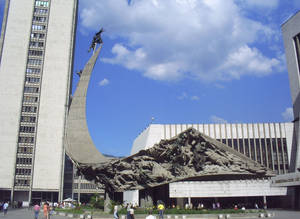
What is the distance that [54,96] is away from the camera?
2014 inches

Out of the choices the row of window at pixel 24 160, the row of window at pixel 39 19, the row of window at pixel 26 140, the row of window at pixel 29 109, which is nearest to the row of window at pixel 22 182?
the row of window at pixel 24 160

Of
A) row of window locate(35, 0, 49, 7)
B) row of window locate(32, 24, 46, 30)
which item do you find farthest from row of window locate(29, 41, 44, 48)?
row of window locate(35, 0, 49, 7)

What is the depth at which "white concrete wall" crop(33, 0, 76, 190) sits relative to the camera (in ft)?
160

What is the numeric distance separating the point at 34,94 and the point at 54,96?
3430mm

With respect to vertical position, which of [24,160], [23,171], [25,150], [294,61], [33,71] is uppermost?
[33,71]

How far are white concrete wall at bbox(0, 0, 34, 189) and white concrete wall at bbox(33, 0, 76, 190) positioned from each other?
12.1 feet

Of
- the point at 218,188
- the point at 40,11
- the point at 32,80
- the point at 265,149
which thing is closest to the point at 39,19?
the point at 40,11

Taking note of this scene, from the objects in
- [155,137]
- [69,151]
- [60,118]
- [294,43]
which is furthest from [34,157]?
[294,43]

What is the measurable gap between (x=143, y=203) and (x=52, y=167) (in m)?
32.1

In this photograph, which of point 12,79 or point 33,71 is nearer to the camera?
point 12,79

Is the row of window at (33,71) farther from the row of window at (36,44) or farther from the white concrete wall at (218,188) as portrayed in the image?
the white concrete wall at (218,188)

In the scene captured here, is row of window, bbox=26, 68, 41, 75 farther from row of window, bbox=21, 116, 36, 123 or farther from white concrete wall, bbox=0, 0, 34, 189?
row of window, bbox=21, 116, 36, 123

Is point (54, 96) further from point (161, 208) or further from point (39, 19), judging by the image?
point (161, 208)

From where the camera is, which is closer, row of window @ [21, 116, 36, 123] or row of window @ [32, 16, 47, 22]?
row of window @ [21, 116, 36, 123]
